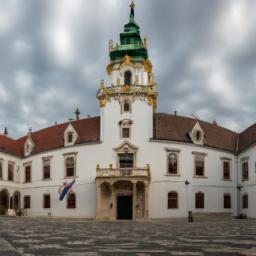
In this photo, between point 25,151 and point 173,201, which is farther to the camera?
point 25,151

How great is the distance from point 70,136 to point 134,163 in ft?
25.9

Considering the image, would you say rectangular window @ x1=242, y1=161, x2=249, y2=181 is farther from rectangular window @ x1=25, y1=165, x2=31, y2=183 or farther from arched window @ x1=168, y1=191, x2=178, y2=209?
rectangular window @ x1=25, y1=165, x2=31, y2=183

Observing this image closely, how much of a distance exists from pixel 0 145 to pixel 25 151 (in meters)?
3.31

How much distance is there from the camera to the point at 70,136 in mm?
51219

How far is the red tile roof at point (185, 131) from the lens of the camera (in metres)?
49.1

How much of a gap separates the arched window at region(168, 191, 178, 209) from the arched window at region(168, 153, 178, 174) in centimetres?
204

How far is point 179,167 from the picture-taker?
48.4 m

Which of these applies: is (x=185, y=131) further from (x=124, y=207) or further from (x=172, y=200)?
(x=124, y=207)

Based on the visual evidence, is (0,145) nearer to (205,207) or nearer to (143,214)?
(143,214)

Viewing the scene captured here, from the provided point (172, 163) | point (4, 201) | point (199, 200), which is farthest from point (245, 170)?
point (4, 201)

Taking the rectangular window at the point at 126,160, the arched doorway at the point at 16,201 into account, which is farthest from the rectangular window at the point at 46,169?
the rectangular window at the point at 126,160

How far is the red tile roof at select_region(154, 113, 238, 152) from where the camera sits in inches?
1934

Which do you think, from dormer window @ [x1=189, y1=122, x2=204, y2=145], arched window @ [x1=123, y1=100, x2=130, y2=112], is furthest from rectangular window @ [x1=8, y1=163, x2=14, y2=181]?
dormer window @ [x1=189, y1=122, x2=204, y2=145]

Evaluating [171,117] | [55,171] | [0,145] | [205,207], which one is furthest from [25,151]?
[205,207]
